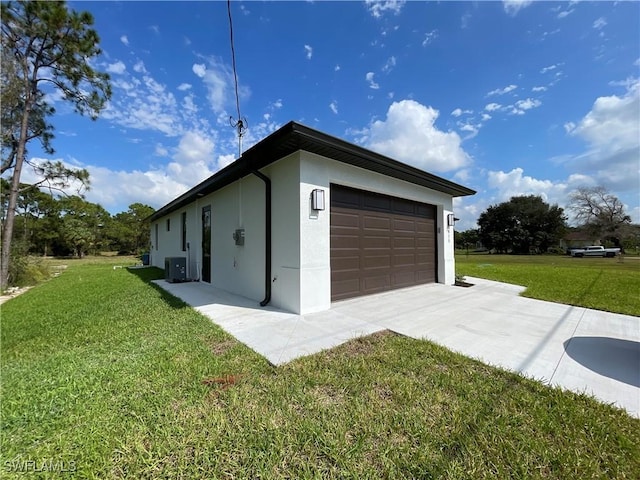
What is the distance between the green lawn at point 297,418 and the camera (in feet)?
5.10

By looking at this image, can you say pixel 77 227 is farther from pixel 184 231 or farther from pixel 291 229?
pixel 291 229

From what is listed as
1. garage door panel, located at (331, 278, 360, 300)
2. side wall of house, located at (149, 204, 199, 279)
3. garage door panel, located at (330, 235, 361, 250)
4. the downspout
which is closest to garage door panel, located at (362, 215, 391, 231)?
garage door panel, located at (330, 235, 361, 250)

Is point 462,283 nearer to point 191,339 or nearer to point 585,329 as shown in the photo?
point 585,329

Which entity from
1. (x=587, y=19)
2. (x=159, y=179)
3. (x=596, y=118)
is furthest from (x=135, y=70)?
(x=596, y=118)

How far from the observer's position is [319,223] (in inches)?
191

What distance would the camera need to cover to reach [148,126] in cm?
866

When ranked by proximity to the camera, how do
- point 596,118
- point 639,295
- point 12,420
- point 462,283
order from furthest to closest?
point 596,118, point 462,283, point 639,295, point 12,420

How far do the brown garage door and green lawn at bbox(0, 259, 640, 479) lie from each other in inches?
96.1

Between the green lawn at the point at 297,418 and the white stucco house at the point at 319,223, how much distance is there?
205 centimetres

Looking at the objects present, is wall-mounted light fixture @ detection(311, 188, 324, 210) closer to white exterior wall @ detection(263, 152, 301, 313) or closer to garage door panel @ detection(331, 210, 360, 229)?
white exterior wall @ detection(263, 152, 301, 313)

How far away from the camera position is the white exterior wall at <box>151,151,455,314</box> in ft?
15.3

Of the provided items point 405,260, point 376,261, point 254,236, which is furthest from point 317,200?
point 405,260

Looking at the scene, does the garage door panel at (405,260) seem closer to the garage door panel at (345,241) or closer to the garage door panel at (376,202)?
the garage door panel at (376,202)

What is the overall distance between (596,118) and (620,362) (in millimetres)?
9926
